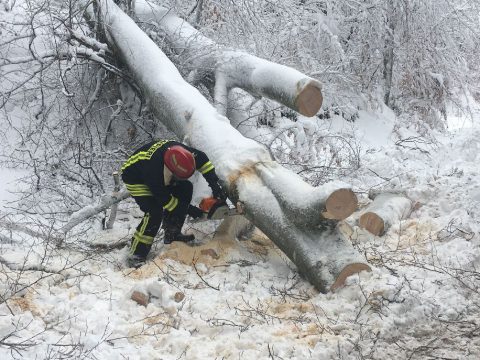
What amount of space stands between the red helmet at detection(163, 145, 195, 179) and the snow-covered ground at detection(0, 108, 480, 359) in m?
0.65

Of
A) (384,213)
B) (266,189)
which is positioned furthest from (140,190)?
(384,213)

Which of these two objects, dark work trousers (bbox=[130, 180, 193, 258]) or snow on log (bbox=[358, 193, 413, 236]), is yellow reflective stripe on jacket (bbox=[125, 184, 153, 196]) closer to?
dark work trousers (bbox=[130, 180, 193, 258])

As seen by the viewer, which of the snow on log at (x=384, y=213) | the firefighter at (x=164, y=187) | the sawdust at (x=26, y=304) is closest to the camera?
the sawdust at (x=26, y=304)

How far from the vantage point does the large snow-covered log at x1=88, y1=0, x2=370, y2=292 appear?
12.9 feet

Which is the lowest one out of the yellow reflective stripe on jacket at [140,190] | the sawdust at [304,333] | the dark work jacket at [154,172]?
the sawdust at [304,333]

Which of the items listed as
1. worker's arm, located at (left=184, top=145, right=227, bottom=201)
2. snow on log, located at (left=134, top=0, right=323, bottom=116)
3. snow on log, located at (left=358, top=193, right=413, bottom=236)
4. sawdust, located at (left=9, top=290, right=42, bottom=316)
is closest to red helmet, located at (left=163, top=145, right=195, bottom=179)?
worker's arm, located at (left=184, top=145, right=227, bottom=201)

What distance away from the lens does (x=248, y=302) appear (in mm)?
3750

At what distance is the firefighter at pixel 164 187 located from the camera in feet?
14.5

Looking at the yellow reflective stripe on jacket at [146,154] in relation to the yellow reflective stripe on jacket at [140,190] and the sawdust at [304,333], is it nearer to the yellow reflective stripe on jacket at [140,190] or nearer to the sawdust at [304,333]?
the yellow reflective stripe on jacket at [140,190]

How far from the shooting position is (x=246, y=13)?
743cm

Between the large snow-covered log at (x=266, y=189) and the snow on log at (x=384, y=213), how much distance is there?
0.94 meters

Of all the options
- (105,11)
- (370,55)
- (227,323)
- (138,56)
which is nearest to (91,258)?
(227,323)

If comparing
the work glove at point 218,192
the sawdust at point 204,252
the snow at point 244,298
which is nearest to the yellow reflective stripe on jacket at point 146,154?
the snow at point 244,298

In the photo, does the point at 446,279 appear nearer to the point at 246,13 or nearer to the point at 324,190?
the point at 324,190
